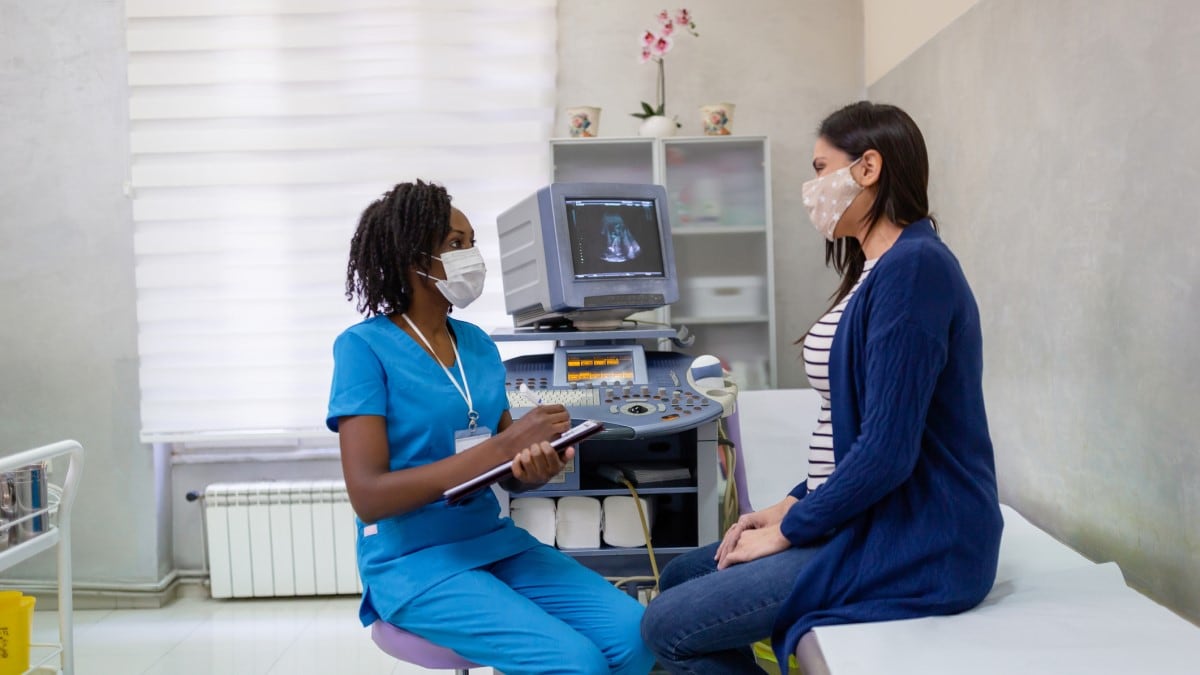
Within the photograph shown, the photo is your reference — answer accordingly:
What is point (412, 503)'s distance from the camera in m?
1.58

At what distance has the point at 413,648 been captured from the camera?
5.33 ft

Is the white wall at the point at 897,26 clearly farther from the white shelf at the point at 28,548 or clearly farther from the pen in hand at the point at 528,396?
the white shelf at the point at 28,548

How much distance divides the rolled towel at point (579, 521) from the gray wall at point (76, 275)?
2132 millimetres

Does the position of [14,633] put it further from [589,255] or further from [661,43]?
[661,43]

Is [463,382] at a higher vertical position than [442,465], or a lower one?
higher

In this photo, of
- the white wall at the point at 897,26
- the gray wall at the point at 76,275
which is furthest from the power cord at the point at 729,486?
the gray wall at the point at 76,275

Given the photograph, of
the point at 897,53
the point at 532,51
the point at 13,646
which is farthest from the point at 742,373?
the point at 13,646

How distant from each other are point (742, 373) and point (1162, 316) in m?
1.85

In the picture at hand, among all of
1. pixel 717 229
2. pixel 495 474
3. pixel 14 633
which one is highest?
pixel 717 229

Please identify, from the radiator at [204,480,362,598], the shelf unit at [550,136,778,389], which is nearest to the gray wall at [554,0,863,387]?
the shelf unit at [550,136,778,389]

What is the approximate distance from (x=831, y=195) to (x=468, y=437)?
78 cm

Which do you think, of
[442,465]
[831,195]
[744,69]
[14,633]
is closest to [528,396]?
[442,465]

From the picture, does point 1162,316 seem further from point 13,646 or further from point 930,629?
point 13,646

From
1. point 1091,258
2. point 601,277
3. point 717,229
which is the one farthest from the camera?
point 717,229
